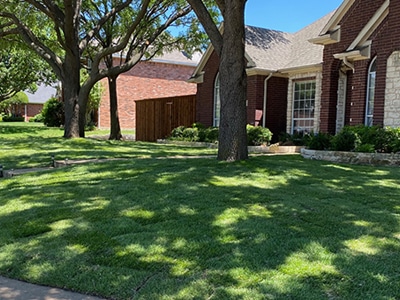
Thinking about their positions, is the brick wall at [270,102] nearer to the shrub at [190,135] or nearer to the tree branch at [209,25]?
the shrub at [190,135]

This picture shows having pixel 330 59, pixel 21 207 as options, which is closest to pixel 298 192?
pixel 21 207

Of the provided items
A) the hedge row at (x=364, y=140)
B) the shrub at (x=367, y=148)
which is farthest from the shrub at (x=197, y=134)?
the shrub at (x=367, y=148)

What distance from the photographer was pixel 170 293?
3041mm

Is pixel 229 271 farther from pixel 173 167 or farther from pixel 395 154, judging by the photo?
pixel 395 154

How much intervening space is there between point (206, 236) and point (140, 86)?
87.8 ft

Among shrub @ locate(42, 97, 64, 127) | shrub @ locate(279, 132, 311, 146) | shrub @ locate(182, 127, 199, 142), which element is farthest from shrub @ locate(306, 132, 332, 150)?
shrub @ locate(42, 97, 64, 127)

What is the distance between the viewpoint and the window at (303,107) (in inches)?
621

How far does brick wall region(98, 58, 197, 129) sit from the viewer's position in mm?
29328

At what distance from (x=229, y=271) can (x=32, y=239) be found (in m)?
2.25

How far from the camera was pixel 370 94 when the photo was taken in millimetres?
12086

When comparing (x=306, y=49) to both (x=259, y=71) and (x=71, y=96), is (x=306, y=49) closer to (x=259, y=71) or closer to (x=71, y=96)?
(x=259, y=71)

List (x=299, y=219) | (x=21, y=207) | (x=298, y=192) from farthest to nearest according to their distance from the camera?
(x=298, y=192) < (x=21, y=207) < (x=299, y=219)

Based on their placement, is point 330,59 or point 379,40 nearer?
point 379,40

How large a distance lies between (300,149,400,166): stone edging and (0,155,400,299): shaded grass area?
2.53m
